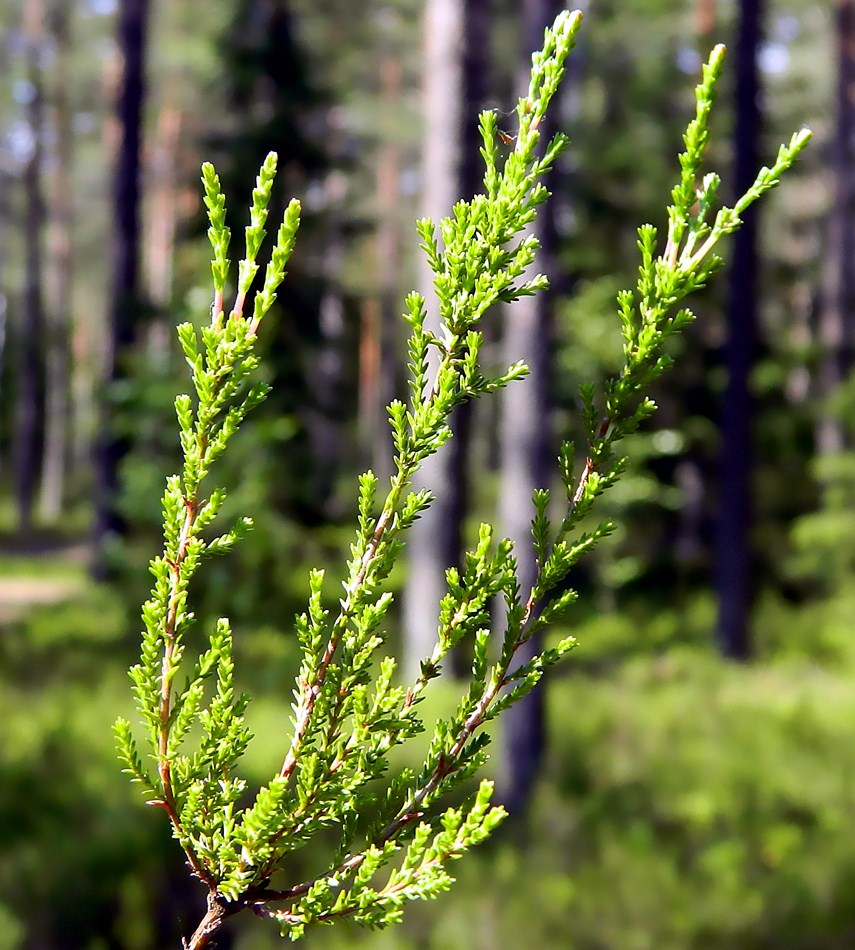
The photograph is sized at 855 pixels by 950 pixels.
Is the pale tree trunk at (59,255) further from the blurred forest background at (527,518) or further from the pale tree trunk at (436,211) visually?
the pale tree trunk at (436,211)

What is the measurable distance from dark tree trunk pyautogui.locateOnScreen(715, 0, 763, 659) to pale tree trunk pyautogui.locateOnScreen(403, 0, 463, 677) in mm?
4722

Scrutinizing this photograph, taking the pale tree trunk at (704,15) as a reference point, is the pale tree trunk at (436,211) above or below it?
below

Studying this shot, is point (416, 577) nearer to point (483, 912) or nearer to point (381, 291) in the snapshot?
point (483, 912)

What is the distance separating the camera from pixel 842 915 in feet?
18.9

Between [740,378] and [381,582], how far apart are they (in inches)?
452

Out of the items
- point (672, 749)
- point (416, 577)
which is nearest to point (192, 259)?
point (416, 577)

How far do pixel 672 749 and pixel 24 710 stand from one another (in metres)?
5.42

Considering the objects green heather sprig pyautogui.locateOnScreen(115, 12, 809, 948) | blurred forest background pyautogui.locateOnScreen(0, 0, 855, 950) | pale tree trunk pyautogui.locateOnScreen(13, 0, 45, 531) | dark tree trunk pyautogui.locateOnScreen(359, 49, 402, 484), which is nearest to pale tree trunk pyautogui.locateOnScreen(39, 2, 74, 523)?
blurred forest background pyautogui.locateOnScreen(0, 0, 855, 950)

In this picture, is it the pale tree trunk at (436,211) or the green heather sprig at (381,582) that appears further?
the pale tree trunk at (436,211)

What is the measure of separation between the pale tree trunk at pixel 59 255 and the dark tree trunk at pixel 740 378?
2117 cm

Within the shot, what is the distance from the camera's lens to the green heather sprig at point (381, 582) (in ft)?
4.03

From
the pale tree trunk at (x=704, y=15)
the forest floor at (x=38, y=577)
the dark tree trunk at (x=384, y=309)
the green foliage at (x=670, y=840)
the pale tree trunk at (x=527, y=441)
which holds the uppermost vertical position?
the pale tree trunk at (x=704, y=15)

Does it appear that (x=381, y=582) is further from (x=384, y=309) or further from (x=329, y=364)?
(x=384, y=309)

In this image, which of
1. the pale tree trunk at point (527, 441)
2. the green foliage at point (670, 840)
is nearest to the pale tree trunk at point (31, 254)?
the green foliage at point (670, 840)
